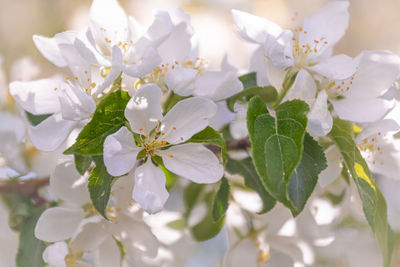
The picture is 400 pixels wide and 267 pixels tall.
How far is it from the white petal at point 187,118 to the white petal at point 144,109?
0.02 m

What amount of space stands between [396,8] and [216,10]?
3.00 feet

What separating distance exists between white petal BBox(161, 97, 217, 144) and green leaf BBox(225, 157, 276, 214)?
0.15 m

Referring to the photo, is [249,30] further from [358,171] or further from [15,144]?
[15,144]

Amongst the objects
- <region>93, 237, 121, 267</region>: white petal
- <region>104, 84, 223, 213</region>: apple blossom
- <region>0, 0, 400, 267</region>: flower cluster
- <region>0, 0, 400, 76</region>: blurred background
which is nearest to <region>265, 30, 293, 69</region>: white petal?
<region>0, 0, 400, 267</region>: flower cluster

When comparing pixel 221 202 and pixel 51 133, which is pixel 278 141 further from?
pixel 51 133

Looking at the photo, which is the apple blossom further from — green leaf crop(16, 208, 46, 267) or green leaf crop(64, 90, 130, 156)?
green leaf crop(16, 208, 46, 267)

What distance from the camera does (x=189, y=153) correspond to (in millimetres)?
573

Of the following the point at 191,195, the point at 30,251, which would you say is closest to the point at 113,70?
the point at 30,251

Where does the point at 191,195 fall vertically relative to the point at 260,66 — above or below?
below

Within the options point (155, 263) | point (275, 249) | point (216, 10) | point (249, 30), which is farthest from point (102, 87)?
point (216, 10)

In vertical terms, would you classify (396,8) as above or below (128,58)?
below

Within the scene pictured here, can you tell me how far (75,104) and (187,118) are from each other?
123 millimetres

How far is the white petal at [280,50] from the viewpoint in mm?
588

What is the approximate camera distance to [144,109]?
0.54 meters
